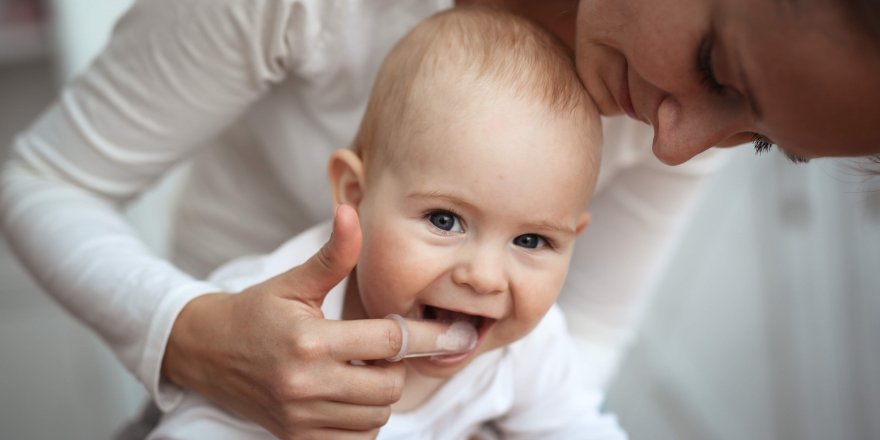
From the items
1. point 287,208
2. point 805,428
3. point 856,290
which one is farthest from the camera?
point 805,428

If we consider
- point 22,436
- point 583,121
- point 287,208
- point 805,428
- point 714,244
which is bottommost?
point 22,436

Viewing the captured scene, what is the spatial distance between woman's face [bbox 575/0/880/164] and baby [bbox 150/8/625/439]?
0.06 meters

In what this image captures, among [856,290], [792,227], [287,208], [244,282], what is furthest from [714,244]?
[244,282]

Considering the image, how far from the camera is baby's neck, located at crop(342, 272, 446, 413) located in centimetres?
94

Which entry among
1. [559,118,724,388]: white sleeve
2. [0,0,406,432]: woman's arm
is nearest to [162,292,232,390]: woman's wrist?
[0,0,406,432]: woman's arm

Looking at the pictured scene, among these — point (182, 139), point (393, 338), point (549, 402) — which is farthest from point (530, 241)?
point (182, 139)

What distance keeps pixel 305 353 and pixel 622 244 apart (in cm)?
71

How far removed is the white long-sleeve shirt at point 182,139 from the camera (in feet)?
2.98

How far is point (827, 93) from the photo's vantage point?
2.11 feet

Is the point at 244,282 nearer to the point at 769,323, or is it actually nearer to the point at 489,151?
the point at 489,151

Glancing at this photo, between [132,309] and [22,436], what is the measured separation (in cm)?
148

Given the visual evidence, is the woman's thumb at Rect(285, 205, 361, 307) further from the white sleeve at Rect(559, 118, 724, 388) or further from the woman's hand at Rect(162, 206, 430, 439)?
the white sleeve at Rect(559, 118, 724, 388)

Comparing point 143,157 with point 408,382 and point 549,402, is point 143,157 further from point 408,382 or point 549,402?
point 549,402

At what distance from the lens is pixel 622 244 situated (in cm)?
131
